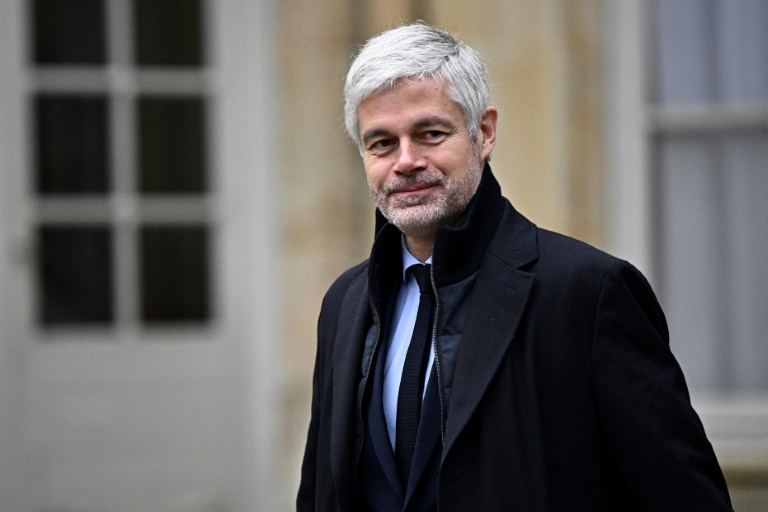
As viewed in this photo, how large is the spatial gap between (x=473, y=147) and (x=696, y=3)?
9.87ft

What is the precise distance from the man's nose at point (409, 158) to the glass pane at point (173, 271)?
3037 mm

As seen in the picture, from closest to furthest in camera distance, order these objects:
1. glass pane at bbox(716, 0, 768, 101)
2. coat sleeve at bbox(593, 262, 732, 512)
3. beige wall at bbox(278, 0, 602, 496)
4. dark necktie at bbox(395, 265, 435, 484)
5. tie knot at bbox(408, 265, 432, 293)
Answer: coat sleeve at bbox(593, 262, 732, 512)
dark necktie at bbox(395, 265, 435, 484)
tie knot at bbox(408, 265, 432, 293)
beige wall at bbox(278, 0, 602, 496)
glass pane at bbox(716, 0, 768, 101)

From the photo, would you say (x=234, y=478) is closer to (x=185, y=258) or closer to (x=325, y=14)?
(x=185, y=258)

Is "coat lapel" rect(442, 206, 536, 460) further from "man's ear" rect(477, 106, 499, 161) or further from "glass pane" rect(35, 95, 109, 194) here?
"glass pane" rect(35, 95, 109, 194)

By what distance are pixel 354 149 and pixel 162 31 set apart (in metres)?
1.09

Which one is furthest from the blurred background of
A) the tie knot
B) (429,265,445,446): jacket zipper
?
(429,265,445,446): jacket zipper

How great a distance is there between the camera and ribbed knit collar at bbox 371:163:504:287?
1797 millimetres

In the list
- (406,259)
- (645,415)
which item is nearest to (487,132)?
(406,259)

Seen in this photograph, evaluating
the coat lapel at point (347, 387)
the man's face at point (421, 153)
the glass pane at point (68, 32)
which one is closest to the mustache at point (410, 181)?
the man's face at point (421, 153)

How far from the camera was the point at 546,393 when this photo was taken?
5.58 ft

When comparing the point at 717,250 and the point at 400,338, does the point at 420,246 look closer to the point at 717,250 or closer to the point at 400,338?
the point at 400,338

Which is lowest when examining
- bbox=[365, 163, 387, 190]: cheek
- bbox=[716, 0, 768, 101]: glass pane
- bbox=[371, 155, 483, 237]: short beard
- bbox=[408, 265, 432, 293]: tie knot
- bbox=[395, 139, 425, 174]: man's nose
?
bbox=[408, 265, 432, 293]: tie knot

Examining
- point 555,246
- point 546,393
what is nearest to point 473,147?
point 555,246

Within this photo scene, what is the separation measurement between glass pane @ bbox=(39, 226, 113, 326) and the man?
289 centimetres
